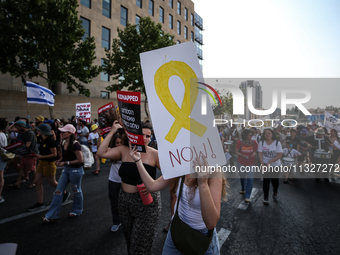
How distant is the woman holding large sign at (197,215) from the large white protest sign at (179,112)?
4.8 inches

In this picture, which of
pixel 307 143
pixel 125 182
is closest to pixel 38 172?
pixel 125 182

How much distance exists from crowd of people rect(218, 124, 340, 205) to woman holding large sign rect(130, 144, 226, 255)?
4.20m

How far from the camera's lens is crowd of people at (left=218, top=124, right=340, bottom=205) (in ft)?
18.2

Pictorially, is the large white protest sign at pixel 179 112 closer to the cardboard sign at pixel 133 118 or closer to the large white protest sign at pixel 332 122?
the cardboard sign at pixel 133 118

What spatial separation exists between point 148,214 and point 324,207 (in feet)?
16.5

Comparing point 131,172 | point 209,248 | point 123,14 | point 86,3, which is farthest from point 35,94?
point 123,14

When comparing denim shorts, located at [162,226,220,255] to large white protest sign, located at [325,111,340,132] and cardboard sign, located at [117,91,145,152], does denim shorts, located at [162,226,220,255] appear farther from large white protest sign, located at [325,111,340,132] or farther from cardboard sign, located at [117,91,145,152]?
large white protest sign, located at [325,111,340,132]

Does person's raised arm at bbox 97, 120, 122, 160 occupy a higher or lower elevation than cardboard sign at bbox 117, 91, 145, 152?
lower

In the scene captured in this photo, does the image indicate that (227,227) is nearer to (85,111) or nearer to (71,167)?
(71,167)

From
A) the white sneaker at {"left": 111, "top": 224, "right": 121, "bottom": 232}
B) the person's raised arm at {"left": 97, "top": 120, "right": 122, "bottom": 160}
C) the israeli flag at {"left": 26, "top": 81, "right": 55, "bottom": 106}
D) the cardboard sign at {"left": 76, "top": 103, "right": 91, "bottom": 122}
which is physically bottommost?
the white sneaker at {"left": 111, "top": 224, "right": 121, "bottom": 232}

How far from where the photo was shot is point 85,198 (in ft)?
17.7

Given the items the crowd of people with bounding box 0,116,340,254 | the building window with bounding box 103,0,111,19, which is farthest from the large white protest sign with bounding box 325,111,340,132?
the building window with bounding box 103,0,111,19

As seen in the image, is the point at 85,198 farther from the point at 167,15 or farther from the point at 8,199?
the point at 167,15

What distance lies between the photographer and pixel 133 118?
2.04 meters
